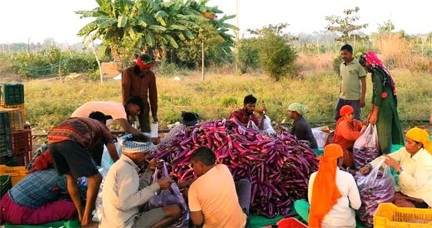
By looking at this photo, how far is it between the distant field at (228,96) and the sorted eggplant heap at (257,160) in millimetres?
5100

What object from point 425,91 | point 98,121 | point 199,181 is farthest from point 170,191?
point 425,91

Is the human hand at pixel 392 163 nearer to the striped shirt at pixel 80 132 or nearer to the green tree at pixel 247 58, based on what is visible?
the striped shirt at pixel 80 132

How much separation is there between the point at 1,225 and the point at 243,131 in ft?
7.58

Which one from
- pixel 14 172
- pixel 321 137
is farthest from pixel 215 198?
pixel 321 137

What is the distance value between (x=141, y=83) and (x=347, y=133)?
2.92 metres

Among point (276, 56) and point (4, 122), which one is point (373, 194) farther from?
point (276, 56)

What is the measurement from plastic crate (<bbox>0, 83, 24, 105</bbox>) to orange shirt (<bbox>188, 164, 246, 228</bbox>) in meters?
3.51

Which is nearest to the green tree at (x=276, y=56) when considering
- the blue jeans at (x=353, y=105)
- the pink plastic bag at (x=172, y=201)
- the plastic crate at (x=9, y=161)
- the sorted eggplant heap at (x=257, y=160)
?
the blue jeans at (x=353, y=105)

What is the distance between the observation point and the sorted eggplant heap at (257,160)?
4.42 metres

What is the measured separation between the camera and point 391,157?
4.15 metres

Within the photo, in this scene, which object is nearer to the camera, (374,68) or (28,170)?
(28,170)

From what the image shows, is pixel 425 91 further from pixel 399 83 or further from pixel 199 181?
pixel 199 181

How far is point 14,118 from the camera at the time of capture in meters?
5.79

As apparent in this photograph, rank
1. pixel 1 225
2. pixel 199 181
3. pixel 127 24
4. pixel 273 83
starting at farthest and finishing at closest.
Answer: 1. pixel 127 24
2. pixel 273 83
3. pixel 1 225
4. pixel 199 181
